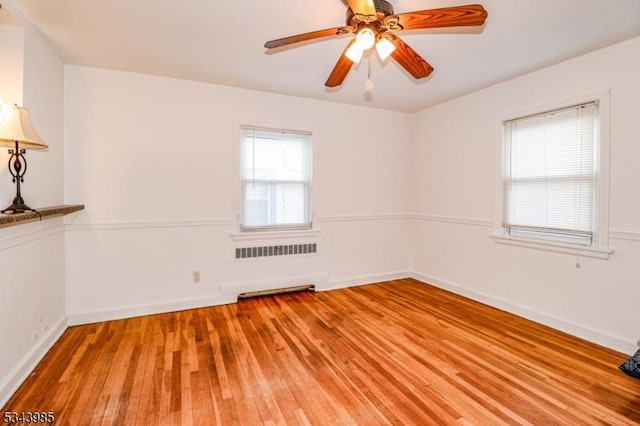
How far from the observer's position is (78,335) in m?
2.79

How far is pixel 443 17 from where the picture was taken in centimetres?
170

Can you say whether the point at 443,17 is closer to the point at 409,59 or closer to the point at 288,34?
the point at 409,59

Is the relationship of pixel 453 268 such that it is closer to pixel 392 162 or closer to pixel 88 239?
pixel 392 162

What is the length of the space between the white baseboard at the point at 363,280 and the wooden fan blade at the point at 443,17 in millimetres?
3172

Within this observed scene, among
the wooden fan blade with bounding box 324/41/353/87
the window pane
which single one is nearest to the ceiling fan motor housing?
the wooden fan blade with bounding box 324/41/353/87

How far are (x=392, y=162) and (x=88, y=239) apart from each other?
12.8ft

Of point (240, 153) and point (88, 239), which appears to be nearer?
point (88, 239)

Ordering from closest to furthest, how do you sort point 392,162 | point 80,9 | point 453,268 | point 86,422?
point 86,422 → point 80,9 → point 453,268 → point 392,162

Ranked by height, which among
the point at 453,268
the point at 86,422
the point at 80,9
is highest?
the point at 80,9

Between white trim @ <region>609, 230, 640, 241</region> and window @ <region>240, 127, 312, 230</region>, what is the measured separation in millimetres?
3015

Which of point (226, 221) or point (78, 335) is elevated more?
point (226, 221)

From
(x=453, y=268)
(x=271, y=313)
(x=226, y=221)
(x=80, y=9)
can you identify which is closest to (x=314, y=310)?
(x=271, y=313)

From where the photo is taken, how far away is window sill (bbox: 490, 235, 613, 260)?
2.69 m

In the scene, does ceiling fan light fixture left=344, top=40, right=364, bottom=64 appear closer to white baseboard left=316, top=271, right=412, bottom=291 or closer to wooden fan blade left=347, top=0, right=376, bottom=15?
wooden fan blade left=347, top=0, right=376, bottom=15
